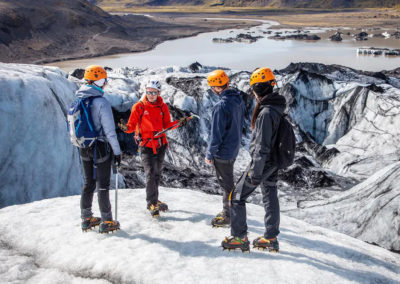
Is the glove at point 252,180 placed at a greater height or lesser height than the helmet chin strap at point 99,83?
lesser

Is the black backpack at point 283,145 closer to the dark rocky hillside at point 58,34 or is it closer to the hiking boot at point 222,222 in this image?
the hiking boot at point 222,222

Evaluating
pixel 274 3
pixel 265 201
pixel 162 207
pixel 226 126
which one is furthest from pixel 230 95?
pixel 274 3

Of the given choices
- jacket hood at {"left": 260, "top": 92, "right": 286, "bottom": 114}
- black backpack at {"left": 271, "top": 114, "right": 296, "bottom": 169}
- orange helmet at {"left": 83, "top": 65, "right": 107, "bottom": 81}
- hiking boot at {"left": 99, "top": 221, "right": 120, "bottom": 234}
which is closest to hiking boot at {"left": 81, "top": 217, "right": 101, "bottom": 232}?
hiking boot at {"left": 99, "top": 221, "right": 120, "bottom": 234}

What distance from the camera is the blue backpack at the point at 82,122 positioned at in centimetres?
460

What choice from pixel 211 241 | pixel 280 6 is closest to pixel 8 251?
pixel 211 241

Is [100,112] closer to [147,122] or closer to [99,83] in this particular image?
[99,83]

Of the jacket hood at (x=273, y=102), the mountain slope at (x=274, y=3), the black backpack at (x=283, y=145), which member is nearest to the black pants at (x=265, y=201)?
the black backpack at (x=283, y=145)

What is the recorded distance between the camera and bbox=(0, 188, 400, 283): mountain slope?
4066 millimetres

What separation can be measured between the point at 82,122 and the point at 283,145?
7.94 feet

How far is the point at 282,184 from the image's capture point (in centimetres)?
1140

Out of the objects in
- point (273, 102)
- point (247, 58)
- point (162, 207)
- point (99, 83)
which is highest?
point (99, 83)

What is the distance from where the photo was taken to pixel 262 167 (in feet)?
13.4

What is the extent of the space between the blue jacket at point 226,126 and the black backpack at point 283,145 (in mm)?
675

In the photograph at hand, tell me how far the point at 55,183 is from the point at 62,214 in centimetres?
303
